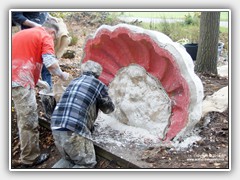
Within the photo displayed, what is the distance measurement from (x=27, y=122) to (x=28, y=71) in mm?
329

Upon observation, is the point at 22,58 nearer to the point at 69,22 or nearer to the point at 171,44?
the point at 69,22

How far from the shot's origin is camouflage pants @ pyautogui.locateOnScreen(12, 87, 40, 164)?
2459 mm

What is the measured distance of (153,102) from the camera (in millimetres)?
2623

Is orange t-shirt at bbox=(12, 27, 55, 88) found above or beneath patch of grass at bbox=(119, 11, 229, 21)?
beneath

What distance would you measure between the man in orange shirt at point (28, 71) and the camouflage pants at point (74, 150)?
0.23m

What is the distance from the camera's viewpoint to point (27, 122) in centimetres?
252

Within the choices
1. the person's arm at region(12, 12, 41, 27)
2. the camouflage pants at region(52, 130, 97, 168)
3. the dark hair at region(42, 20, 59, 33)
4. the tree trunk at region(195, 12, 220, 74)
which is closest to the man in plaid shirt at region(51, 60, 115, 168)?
the camouflage pants at region(52, 130, 97, 168)

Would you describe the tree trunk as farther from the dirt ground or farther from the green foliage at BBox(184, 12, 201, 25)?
the dirt ground

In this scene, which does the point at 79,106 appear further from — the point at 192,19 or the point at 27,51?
the point at 192,19

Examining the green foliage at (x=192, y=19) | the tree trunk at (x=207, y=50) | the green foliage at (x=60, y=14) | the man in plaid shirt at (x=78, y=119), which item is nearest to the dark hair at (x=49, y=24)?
the green foliage at (x=60, y=14)

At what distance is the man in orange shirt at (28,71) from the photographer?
7.98 ft

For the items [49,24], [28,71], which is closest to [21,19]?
[49,24]
